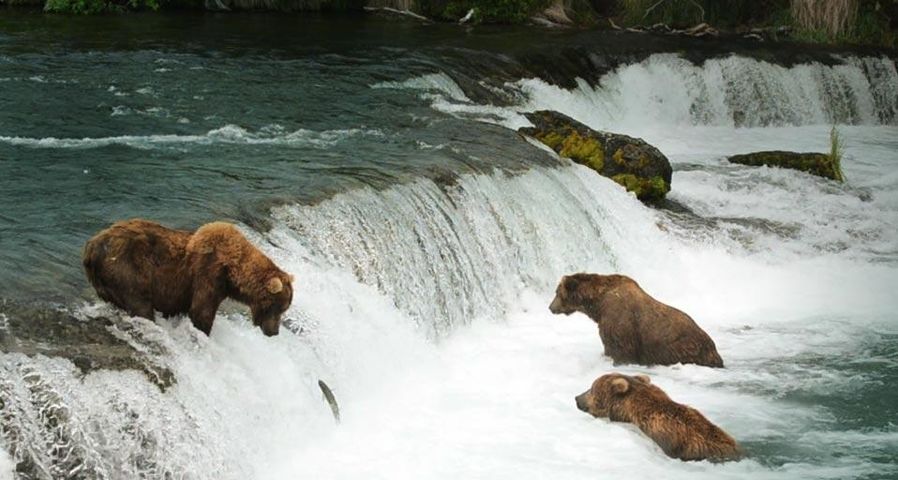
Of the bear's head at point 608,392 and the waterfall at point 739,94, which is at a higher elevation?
the bear's head at point 608,392

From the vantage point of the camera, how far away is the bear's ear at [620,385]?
783 centimetres

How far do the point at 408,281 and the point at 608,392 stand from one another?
239 centimetres

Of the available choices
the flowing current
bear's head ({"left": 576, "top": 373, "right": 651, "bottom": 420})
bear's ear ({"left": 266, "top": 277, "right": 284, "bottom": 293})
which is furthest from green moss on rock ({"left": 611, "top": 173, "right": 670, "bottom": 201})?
bear's ear ({"left": 266, "top": 277, "right": 284, "bottom": 293})

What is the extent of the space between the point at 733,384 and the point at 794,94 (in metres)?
12.5

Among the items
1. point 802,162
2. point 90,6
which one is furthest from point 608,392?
point 90,6

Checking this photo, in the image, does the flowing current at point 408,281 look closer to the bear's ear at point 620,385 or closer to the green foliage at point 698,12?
the bear's ear at point 620,385

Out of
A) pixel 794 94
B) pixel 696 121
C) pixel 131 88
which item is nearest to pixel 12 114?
pixel 131 88

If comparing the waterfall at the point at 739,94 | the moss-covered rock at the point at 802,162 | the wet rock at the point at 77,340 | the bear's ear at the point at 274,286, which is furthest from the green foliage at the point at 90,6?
the bear's ear at the point at 274,286

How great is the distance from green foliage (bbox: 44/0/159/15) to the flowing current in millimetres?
5553

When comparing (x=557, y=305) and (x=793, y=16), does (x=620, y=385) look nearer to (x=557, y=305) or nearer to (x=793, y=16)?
(x=557, y=305)

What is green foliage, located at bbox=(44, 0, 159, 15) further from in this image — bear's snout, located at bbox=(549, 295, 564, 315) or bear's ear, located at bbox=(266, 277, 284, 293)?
bear's ear, located at bbox=(266, 277, 284, 293)

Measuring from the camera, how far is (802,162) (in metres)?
15.6

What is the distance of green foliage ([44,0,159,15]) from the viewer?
2280cm

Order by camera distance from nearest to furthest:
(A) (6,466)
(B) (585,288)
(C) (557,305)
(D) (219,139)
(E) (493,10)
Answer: (A) (6,466) → (B) (585,288) → (C) (557,305) → (D) (219,139) → (E) (493,10)
